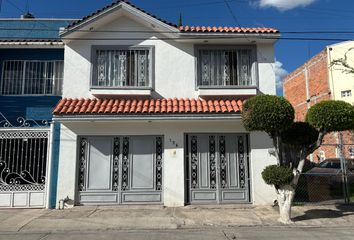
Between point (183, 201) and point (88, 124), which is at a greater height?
point (88, 124)

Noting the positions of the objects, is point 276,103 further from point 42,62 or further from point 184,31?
point 42,62

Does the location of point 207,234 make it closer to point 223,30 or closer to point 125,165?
point 125,165

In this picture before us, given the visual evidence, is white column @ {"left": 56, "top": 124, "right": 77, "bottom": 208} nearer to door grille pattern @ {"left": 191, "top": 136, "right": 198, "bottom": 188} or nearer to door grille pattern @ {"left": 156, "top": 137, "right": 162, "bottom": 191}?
door grille pattern @ {"left": 156, "top": 137, "right": 162, "bottom": 191}

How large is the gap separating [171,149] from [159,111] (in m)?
1.42

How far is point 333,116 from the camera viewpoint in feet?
26.3

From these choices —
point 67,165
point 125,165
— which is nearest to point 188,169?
point 125,165

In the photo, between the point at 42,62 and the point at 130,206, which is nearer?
the point at 130,206

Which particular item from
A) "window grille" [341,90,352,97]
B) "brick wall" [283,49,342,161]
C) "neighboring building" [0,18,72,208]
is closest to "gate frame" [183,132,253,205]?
"neighboring building" [0,18,72,208]

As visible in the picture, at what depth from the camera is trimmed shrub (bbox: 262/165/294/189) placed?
26.5ft

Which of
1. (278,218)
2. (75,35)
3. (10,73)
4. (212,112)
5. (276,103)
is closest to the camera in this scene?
(276,103)

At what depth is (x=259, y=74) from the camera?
1125 centimetres

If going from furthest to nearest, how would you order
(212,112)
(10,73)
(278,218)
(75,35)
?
(10,73)
(75,35)
(212,112)
(278,218)

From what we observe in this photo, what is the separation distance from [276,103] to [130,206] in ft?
18.3

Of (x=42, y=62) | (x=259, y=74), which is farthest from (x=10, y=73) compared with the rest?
(x=259, y=74)
